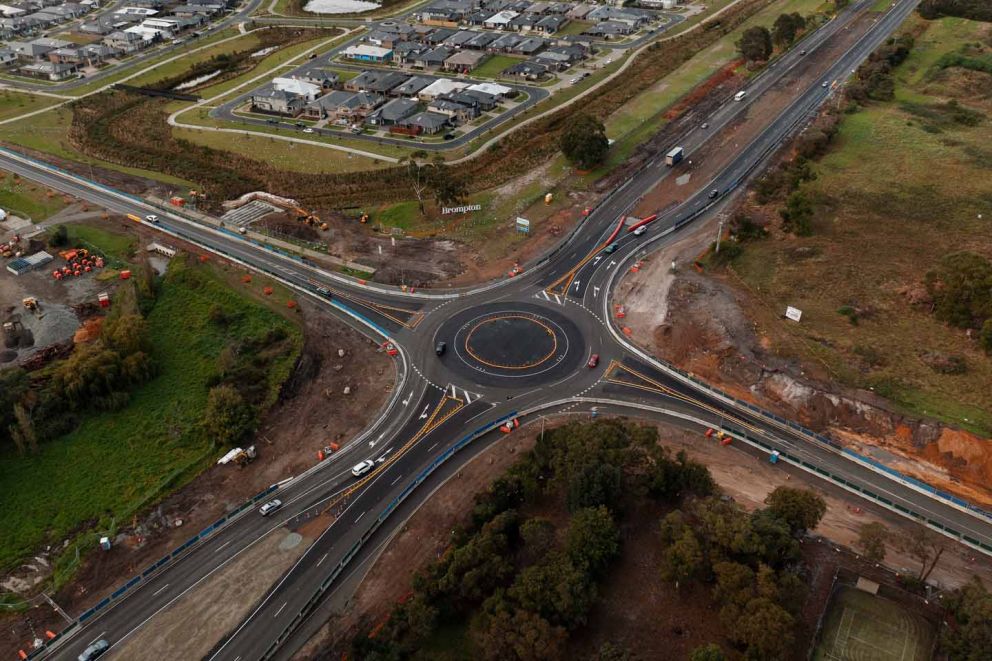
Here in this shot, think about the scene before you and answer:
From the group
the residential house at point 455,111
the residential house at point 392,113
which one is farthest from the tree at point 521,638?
the residential house at point 455,111

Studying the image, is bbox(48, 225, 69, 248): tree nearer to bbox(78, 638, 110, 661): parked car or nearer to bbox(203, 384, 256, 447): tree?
bbox(203, 384, 256, 447): tree

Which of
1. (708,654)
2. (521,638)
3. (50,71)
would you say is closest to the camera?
(708,654)

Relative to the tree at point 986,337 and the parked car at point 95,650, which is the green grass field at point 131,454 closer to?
the parked car at point 95,650

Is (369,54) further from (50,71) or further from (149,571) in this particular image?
(149,571)

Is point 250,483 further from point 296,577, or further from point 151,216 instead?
point 151,216

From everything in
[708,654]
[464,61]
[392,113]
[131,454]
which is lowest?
[131,454]

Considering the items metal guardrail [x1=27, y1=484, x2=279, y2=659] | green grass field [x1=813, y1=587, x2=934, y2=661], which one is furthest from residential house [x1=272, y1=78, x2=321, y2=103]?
green grass field [x1=813, y1=587, x2=934, y2=661]

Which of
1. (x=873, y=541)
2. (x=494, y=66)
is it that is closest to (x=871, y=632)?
(x=873, y=541)

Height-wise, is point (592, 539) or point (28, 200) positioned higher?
point (28, 200)
